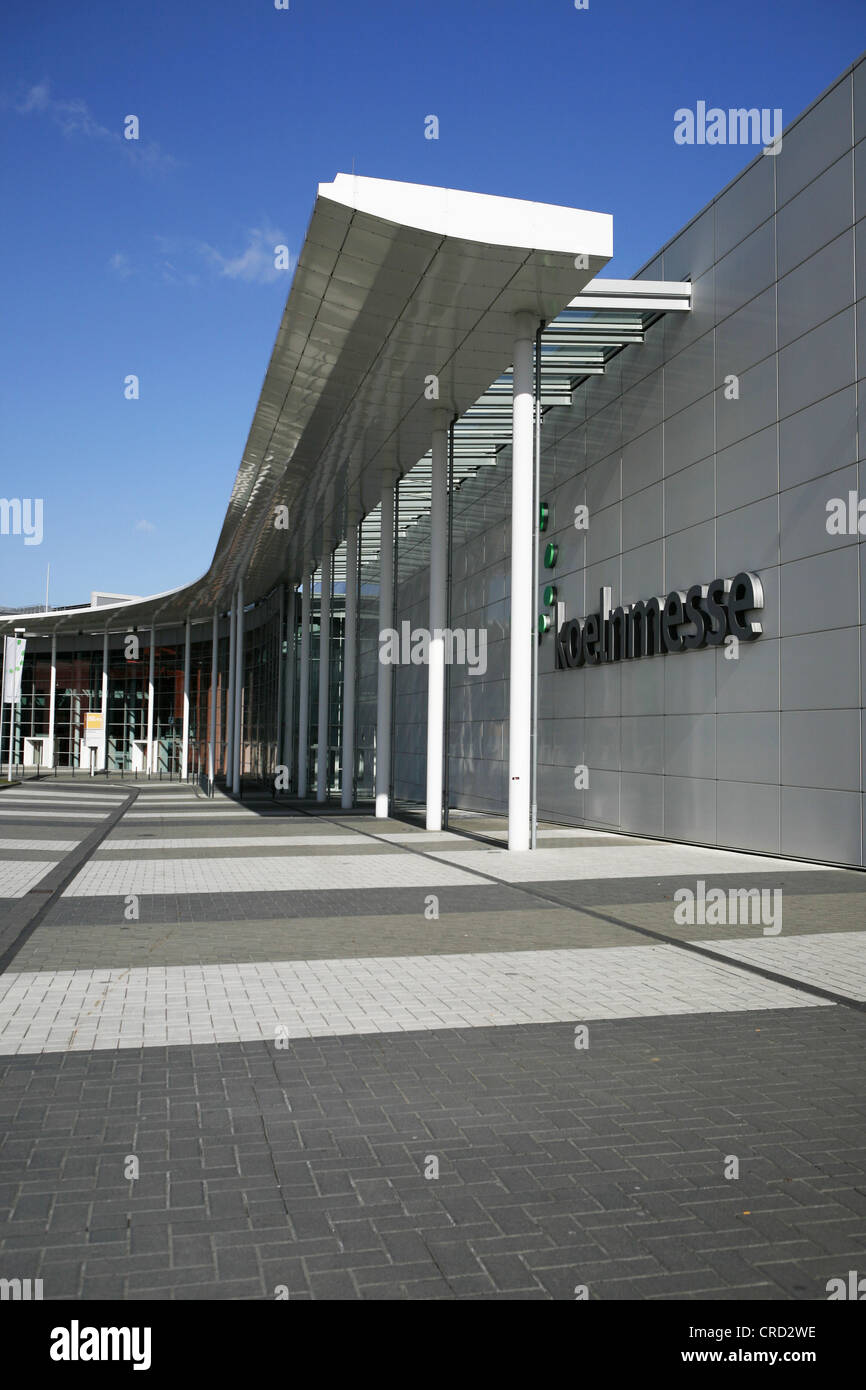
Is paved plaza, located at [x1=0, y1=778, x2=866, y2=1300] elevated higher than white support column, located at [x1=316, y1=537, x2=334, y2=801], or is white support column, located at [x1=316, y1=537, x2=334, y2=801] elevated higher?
white support column, located at [x1=316, y1=537, x2=334, y2=801]

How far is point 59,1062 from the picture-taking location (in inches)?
220

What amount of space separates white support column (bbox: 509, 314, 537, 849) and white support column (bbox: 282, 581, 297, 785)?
26993 mm

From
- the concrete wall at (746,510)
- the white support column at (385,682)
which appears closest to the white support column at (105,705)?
the white support column at (385,682)

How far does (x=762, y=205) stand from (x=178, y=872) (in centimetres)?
1249

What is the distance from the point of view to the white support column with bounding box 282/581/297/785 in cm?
4355

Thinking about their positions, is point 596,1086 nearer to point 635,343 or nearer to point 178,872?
point 178,872

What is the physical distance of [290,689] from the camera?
43.8 meters

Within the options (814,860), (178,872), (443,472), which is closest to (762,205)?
(443,472)

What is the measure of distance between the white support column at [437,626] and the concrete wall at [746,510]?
304cm

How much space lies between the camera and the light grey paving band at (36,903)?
8.88m

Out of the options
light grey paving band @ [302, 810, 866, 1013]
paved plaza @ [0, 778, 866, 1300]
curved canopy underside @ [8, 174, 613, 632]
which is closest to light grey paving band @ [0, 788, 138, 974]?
paved plaza @ [0, 778, 866, 1300]

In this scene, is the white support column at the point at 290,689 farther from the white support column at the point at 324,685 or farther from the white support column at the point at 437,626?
the white support column at the point at 437,626

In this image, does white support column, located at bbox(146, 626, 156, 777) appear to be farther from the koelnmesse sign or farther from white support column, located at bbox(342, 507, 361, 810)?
the koelnmesse sign

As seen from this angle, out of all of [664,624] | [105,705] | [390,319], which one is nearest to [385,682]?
[664,624]
